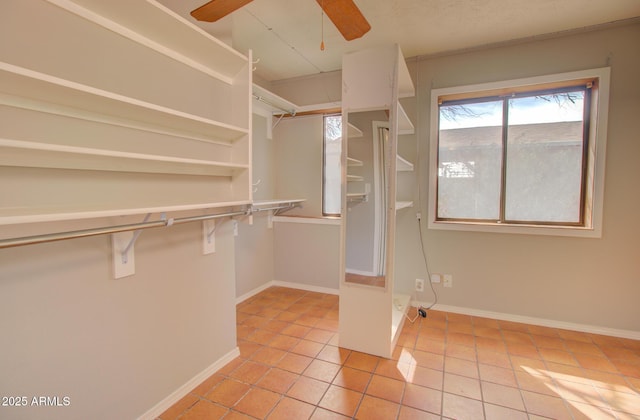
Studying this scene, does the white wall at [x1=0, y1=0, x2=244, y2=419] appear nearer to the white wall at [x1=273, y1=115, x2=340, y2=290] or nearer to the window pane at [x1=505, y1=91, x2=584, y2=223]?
the white wall at [x1=273, y1=115, x2=340, y2=290]

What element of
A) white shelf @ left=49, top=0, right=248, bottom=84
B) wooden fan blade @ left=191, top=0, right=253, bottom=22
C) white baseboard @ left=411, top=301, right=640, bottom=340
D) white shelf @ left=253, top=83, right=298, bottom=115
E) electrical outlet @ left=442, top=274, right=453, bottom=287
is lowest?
white baseboard @ left=411, top=301, right=640, bottom=340

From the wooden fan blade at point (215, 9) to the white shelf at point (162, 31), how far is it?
0.28 feet

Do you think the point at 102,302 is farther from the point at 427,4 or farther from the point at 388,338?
the point at 427,4

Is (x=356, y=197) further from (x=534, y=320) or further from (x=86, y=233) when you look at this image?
(x=534, y=320)

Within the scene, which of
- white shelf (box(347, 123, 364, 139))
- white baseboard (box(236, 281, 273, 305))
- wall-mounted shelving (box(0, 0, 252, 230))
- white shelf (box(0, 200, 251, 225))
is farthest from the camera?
white baseboard (box(236, 281, 273, 305))

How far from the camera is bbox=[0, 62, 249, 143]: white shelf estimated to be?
3.36ft

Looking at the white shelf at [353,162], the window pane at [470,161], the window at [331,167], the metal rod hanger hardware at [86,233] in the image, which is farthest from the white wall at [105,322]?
the window pane at [470,161]

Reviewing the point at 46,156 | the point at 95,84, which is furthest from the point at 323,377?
the point at 95,84

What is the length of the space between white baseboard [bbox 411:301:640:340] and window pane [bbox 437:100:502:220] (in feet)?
3.10

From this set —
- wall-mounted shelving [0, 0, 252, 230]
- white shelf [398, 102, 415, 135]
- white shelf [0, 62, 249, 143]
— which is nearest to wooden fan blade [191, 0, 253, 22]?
wall-mounted shelving [0, 0, 252, 230]

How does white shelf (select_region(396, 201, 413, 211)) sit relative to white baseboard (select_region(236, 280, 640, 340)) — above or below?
above

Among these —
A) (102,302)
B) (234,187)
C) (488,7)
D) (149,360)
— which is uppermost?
(488,7)

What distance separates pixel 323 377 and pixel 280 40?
2.84 metres

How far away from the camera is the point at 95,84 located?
1420mm
